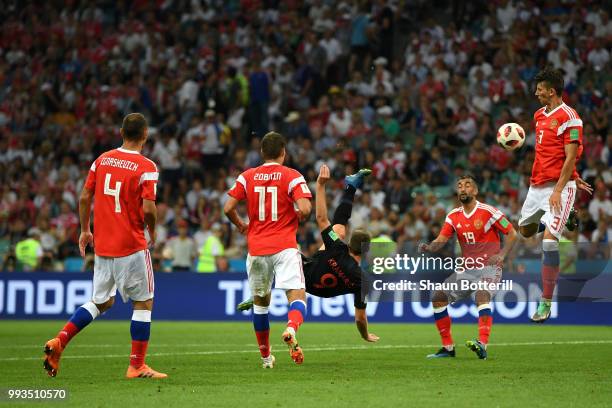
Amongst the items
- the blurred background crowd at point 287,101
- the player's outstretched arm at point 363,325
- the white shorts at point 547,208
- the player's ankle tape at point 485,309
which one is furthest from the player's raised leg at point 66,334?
the blurred background crowd at point 287,101

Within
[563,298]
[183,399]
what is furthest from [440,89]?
[183,399]

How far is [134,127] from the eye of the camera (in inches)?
409

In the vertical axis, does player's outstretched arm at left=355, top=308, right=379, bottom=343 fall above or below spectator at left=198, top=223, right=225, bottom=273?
below

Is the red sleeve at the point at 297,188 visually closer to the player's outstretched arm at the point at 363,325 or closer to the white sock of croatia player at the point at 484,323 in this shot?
the player's outstretched arm at the point at 363,325

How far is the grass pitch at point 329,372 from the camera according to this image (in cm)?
879

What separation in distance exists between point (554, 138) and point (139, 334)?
16.5 ft

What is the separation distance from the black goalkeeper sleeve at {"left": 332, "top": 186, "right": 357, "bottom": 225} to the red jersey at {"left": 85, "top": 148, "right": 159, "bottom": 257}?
3.61m

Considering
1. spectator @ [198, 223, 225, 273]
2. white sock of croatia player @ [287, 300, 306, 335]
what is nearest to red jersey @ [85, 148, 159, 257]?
white sock of croatia player @ [287, 300, 306, 335]

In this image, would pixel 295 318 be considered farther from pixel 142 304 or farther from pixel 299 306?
pixel 142 304

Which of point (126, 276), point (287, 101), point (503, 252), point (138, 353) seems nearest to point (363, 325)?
point (503, 252)

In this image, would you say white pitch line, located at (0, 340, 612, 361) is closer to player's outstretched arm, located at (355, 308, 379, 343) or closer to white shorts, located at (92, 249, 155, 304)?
player's outstretched arm, located at (355, 308, 379, 343)

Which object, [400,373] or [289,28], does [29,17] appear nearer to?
Result: [289,28]

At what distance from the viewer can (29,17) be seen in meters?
31.9

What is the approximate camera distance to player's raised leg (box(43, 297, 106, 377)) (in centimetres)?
1023
